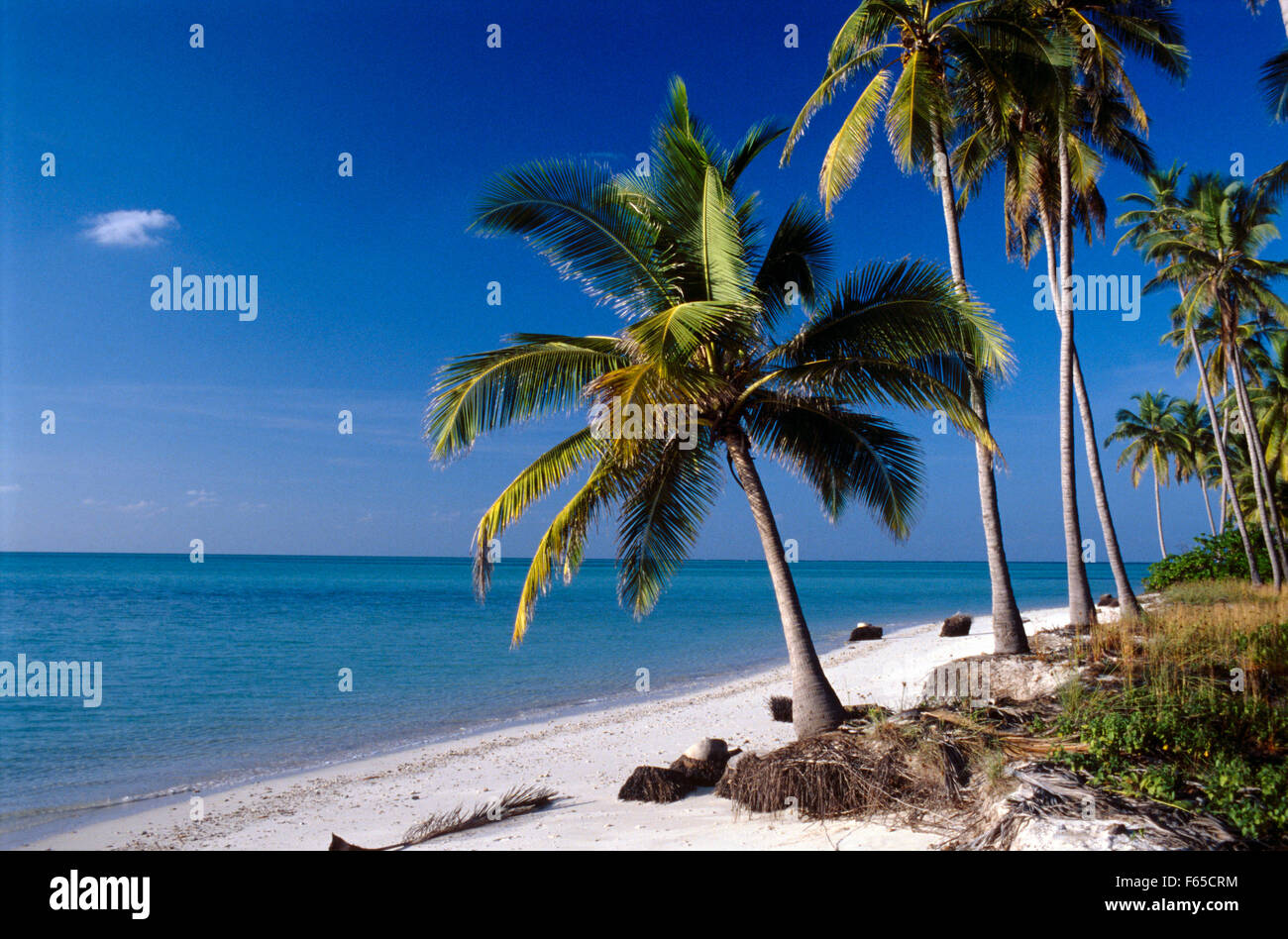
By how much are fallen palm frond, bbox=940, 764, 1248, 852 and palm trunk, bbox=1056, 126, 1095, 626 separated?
27.6 ft

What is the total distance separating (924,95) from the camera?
1101 cm

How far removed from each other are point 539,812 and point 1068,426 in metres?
12.1

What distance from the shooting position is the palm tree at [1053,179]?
44.9 feet

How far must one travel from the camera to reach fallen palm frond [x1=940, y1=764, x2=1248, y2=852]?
5059mm

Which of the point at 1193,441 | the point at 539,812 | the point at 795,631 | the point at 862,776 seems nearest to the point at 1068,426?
the point at 795,631

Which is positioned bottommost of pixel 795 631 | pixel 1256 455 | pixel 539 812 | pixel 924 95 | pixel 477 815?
pixel 539 812

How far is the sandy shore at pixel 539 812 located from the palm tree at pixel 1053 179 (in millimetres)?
4753

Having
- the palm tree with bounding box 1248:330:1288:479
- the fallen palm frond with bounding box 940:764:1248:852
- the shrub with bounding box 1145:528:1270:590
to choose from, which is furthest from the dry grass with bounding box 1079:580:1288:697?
the palm tree with bounding box 1248:330:1288:479

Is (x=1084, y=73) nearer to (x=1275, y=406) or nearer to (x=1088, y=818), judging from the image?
(x=1088, y=818)

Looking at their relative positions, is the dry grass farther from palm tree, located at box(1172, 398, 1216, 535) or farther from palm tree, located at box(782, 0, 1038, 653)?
palm tree, located at box(1172, 398, 1216, 535)

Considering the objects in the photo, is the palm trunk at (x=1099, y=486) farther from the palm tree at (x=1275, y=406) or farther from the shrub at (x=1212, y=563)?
the palm tree at (x=1275, y=406)

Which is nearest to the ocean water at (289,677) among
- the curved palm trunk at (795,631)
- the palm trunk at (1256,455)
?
the curved palm trunk at (795,631)
